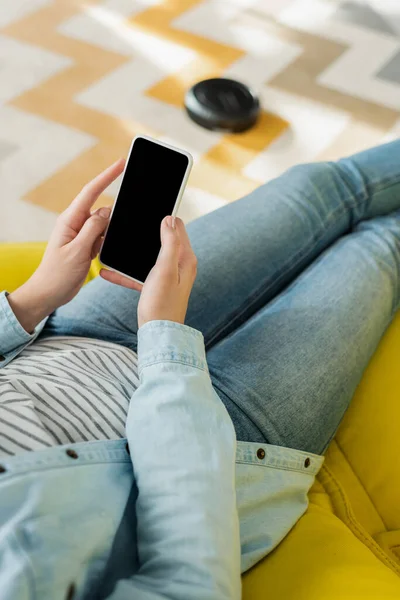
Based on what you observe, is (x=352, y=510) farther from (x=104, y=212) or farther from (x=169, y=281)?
(x=104, y=212)

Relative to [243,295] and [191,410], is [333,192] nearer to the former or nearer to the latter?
[243,295]

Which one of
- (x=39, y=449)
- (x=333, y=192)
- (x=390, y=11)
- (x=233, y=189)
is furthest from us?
(x=390, y=11)

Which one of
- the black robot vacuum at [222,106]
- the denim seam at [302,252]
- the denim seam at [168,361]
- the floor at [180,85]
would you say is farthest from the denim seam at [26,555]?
the black robot vacuum at [222,106]

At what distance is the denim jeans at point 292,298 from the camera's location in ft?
2.66

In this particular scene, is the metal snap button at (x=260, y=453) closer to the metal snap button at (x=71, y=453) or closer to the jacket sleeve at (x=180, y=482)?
the jacket sleeve at (x=180, y=482)

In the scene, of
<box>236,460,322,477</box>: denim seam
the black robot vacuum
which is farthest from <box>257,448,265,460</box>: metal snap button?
the black robot vacuum

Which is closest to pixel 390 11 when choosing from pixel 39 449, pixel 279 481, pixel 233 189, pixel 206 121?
pixel 206 121

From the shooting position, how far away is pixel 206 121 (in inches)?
72.7

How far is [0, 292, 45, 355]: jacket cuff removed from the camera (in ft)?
2.58

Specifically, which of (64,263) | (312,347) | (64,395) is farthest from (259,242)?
(64,395)

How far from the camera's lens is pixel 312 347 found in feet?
2.83

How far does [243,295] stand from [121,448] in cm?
38

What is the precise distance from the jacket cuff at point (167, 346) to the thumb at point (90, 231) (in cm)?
16

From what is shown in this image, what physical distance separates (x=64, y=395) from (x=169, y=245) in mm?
210
